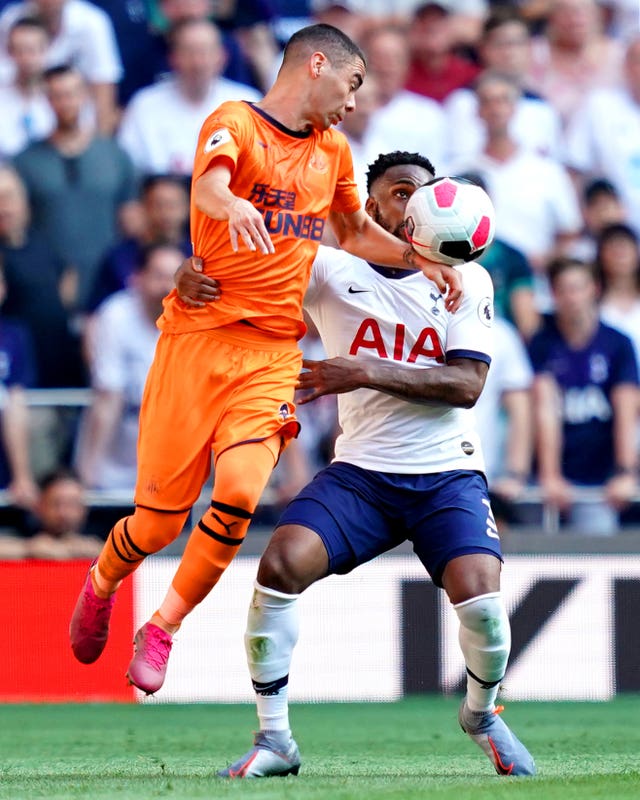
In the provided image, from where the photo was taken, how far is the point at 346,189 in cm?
566

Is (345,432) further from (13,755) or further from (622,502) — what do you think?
(622,502)

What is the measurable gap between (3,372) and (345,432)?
4.42 metres

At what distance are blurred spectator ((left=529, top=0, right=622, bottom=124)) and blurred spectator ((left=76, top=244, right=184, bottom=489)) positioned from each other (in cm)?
340

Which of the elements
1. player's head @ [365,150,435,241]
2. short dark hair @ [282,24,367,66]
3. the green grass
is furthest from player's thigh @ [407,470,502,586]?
short dark hair @ [282,24,367,66]

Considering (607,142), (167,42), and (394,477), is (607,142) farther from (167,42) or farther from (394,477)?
(394,477)

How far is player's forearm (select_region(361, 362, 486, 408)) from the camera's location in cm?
520

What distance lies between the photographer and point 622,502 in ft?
30.8

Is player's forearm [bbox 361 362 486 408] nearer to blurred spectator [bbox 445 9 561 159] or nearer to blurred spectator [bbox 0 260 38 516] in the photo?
blurred spectator [bbox 0 260 38 516]

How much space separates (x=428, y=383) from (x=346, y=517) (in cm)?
56

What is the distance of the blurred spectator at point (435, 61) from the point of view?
1101 cm

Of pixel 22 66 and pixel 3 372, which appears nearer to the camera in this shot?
pixel 3 372

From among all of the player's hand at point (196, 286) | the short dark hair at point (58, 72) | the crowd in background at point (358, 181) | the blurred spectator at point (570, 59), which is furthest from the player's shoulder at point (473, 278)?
the blurred spectator at point (570, 59)

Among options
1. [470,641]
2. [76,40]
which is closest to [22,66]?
[76,40]

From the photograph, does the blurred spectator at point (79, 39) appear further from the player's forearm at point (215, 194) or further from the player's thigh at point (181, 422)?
the player's forearm at point (215, 194)
